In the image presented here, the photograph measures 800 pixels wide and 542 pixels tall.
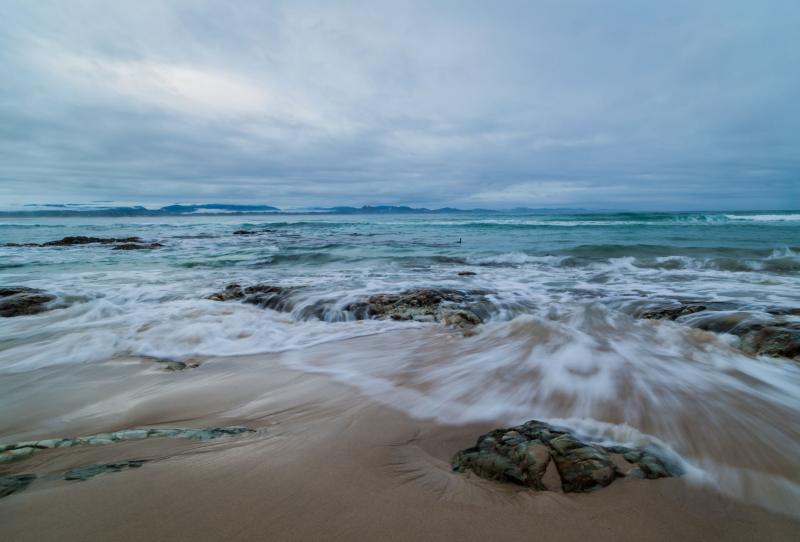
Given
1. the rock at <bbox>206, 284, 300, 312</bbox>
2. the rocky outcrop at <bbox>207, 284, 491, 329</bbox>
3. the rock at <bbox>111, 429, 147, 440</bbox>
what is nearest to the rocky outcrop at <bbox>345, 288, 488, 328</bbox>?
the rocky outcrop at <bbox>207, 284, 491, 329</bbox>

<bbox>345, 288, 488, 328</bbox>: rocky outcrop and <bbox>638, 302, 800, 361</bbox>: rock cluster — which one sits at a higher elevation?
<bbox>638, 302, 800, 361</bbox>: rock cluster

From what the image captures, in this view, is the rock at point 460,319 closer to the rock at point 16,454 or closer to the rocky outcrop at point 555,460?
the rocky outcrop at point 555,460

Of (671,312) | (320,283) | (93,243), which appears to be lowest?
(93,243)

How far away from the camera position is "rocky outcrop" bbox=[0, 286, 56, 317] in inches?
246

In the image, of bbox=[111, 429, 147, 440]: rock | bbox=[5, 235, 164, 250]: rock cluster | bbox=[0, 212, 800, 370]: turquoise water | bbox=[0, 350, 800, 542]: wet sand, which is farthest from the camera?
bbox=[5, 235, 164, 250]: rock cluster

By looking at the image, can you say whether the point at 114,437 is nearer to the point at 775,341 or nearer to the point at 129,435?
the point at 129,435

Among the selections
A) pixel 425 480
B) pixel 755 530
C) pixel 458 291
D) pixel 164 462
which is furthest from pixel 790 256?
pixel 164 462

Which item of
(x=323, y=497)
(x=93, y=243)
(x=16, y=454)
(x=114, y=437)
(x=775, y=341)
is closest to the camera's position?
(x=323, y=497)

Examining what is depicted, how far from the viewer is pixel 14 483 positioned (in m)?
1.77

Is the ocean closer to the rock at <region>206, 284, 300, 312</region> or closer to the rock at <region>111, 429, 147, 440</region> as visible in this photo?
the rock at <region>206, 284, 300, 312</region>

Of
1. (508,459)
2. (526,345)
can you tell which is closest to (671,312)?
(526,345)

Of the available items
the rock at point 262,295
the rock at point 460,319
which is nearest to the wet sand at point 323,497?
the rock at point 460,319

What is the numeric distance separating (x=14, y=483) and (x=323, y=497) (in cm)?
144

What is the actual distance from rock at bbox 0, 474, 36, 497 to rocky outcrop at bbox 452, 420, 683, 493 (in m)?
2.06
